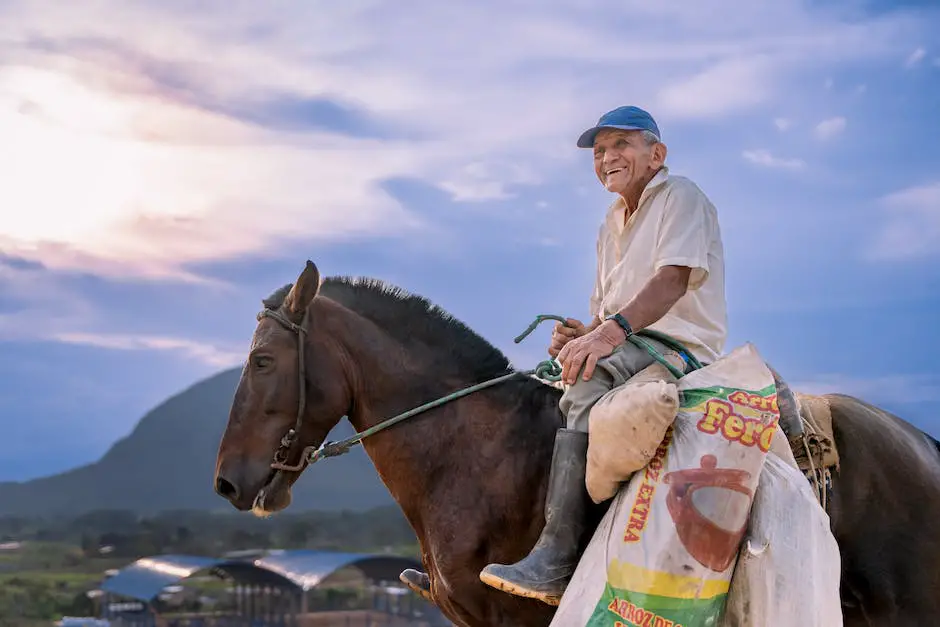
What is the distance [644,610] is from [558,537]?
20.0 inches

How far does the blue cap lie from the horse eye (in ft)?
6.20

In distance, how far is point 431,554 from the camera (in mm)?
5098

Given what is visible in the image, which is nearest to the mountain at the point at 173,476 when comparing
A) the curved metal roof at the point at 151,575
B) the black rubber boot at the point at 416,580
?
the curved metal roof at the point at 151,575

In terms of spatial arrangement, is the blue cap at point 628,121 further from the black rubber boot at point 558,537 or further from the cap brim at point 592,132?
the black rubber boot at point 558,537

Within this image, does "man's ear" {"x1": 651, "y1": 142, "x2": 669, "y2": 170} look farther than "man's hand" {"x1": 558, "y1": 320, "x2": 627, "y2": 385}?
Yes

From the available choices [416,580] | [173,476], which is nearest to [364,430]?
[416,580]

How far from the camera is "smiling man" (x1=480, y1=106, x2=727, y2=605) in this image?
4.53 metres

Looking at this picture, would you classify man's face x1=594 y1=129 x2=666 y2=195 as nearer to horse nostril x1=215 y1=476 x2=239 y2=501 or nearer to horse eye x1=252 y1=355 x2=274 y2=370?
horse eye x1=252 y1=355 x2=274 y2=370

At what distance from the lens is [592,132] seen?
197 inches

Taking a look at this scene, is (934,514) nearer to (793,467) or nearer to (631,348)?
(793,467)

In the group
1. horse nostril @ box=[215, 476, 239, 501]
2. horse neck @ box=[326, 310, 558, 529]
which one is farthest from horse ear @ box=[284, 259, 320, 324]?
horse nostril @ box=[215, 476, 239, 501]

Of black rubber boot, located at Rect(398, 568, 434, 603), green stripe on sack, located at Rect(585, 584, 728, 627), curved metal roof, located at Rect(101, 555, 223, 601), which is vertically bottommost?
curved metal roof, located at Rect(101, 555, 223, 601)

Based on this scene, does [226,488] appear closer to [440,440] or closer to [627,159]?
[440,440]

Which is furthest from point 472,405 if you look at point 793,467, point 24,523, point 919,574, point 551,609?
point 24,523
